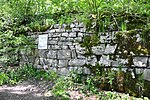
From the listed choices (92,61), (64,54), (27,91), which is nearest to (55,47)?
(64,54)

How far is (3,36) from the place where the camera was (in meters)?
7.19

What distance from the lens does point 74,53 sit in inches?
228

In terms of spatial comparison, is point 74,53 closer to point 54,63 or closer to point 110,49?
point 54,63

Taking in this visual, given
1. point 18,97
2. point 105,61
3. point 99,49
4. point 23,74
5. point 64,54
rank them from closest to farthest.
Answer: point 18,97
point 105,61
point 99,49
point 64,54
point 23,74

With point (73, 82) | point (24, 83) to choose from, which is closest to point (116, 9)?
point (73, 82)

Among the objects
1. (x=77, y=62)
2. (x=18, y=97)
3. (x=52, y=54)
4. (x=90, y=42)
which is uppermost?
(x=90, y=42)

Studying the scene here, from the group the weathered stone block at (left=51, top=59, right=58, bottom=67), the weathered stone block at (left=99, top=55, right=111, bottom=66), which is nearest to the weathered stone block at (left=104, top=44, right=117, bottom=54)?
the weathered stone block at (left=99, top=55, right=111, bottom=66)

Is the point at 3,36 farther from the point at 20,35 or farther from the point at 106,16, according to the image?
the point at 106,16

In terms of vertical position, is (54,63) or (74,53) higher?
(74,53)

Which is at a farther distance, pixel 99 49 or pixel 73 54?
pixel 73 54

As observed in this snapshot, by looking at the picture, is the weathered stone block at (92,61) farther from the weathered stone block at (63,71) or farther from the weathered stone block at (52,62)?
the weathered stone block at (52,62)

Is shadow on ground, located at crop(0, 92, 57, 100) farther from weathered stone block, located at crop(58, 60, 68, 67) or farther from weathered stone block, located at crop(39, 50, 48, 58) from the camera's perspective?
weathered stone block, located at crop(39, 50, 48, 58)

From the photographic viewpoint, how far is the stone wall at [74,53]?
16.2 feet

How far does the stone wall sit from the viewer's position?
4.94 meters
